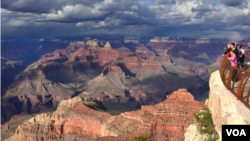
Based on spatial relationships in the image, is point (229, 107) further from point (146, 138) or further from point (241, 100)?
point (146, 138)

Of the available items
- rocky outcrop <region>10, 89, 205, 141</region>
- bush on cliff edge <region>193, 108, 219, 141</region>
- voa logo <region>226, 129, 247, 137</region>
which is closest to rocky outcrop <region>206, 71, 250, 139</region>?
bush on cliff edge <region>193, 108, 219, 141</region>

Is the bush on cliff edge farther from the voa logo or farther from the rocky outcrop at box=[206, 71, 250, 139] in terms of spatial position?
the voa logo

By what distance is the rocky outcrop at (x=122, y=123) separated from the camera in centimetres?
6731

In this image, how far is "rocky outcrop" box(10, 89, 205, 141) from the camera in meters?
67.3

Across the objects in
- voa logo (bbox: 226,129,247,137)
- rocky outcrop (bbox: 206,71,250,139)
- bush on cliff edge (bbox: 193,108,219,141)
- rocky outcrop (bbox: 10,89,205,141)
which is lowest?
rocky outcrop (bbox: 10,89,205,141)

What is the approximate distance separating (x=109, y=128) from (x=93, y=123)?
10.1 m

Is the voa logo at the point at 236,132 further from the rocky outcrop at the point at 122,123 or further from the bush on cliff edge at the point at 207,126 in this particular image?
the rocky outcrop at the point at 122,123

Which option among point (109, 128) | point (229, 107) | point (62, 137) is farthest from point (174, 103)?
point (229, 107)

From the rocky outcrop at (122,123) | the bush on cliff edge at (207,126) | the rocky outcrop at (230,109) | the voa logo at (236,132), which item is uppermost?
the rocky outcrop at (230,109)

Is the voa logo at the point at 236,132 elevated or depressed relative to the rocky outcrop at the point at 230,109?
depressed

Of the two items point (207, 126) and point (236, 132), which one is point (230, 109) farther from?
point (207, 126)

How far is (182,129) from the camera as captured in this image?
6688 centimetres

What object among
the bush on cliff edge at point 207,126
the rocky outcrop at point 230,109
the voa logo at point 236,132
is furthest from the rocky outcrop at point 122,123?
the voa logo at point 236,132

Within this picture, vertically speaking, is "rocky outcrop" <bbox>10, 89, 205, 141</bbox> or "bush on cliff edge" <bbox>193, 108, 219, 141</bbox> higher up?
"bush on cliff edge" <bbox>193, 108, 219, 141</bbox>
